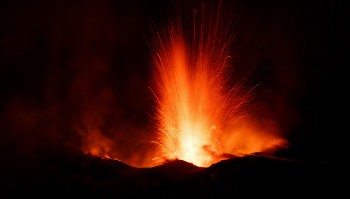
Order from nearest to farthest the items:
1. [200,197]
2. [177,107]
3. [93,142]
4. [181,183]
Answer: [200,197], [181,183], [177,107], [93,142]

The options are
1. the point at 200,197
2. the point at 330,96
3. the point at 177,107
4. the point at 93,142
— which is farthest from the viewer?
the point at 330,96

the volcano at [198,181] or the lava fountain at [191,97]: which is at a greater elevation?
the lava fountain at [191,97]

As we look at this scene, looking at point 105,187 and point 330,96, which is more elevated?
point 330,96

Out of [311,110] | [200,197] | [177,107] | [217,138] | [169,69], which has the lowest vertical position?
[200,197]

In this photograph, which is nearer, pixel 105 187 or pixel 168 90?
pixel 105 187

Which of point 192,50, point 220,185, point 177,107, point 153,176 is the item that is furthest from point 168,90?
point 220,185

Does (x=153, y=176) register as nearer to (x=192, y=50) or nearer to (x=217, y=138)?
(x=217, y=138)

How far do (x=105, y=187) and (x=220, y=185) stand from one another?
4380mm

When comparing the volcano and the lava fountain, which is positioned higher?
the lava fountain

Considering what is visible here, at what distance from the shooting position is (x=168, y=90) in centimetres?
2066

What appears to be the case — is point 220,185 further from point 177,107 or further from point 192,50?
point 192,50

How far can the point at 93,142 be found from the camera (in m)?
24.7

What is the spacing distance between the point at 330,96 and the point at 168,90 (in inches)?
533

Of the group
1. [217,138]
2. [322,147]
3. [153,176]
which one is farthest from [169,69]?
[322,147]
